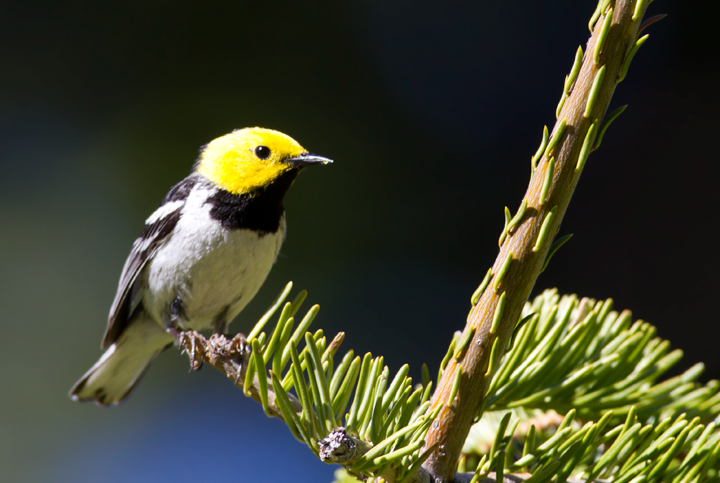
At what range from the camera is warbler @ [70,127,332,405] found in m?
1.19

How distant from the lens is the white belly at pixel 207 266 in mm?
1174

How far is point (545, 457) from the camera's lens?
516 mm

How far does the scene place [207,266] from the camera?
1.17 metres

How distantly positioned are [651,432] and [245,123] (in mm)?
1634

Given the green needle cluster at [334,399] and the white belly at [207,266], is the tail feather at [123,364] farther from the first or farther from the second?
the green needle cluster at [334,399]

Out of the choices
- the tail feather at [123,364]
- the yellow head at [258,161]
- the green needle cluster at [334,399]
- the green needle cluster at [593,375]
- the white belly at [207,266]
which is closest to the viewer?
the green needle cluster at [334,399]

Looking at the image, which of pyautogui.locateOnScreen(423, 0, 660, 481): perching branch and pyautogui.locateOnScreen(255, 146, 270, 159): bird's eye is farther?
pyautogui.locateOnScreen(255, 146, 270, 159): bird's eye

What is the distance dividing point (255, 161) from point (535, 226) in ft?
3.03

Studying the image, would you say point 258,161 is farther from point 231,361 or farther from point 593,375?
point 593,375

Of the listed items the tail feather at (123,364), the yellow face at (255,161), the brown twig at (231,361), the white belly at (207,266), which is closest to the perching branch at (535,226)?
the brown twig at (231,361)

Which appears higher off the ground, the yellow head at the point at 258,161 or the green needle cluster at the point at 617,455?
the yellow head at the point at 258,161

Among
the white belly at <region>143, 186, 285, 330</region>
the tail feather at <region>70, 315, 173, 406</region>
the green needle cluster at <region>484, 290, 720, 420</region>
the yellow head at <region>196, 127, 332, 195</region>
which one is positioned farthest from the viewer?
the tail feather at <region>70, 315, 173, 406</region>

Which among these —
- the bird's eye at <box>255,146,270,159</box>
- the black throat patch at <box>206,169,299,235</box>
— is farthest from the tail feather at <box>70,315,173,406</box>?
the bird's eye at <box>255,146,270,159</box>

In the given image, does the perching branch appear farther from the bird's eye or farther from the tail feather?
the tail feather
